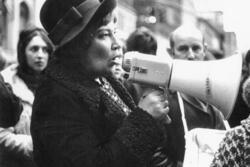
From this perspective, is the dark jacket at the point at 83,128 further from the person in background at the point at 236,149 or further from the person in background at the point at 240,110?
the person in background at the point at 240,110

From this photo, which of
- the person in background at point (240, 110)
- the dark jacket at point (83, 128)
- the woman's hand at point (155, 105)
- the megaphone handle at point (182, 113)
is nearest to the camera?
the dark jacket at point (83, 128)

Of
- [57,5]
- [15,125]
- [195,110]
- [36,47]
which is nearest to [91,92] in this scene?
[57,5]

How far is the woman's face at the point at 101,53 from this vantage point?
249 cm

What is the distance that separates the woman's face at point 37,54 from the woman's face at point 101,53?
2086mm

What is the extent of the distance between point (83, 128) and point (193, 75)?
0.69 m

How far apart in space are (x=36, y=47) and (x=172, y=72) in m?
2.14

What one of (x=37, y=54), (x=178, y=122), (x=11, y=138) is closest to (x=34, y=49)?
(x=37, y=54)

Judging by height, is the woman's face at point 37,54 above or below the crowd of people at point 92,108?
below

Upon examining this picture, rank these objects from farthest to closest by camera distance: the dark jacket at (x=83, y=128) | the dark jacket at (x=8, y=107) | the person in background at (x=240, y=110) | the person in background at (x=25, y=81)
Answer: the person in background at (x=240, y=110), the person in background at (x=25, y=81), the dark jacket at (x=8, y=107), the dark jacket at (x=83, y=128)

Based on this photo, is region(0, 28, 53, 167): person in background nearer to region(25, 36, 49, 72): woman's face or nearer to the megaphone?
region(25, 36, 49, 72): woman's face

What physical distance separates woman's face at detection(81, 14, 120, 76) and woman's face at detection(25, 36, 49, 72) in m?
2.09

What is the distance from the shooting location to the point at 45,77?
2.53 meters

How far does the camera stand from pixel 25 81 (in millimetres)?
4469

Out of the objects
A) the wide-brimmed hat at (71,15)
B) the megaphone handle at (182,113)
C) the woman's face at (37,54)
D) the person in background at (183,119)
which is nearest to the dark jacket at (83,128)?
the wide-brimmed hat at (71,15)
